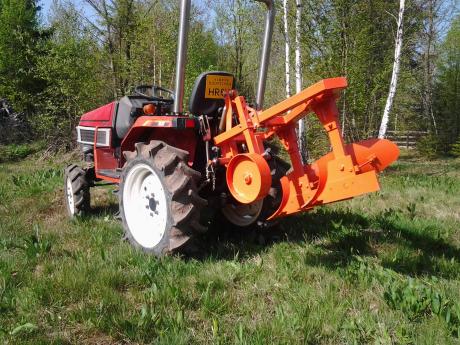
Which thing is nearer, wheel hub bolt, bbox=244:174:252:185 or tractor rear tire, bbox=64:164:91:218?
wheel hub bolt, bbox=244:174:252:185

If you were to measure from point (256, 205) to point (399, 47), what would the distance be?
828cm

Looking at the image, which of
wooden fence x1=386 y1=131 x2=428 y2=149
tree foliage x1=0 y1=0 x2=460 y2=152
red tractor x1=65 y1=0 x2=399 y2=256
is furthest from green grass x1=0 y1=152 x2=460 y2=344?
wooden fence x1=386 y1=131 x2=428 y2=149

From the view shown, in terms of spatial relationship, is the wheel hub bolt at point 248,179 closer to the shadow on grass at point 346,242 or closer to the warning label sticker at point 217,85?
the shadow on grass at point 346,242

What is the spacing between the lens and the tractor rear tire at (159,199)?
3842 mm

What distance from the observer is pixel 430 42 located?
73.4 ft

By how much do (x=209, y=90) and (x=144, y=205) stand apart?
1256 millimetres

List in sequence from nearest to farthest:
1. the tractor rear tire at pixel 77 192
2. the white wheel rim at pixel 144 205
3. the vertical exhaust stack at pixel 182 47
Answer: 1. the vertical exhaust stack at pixel 182 47
2. the white wheel rim at pixel 144 205
3. the tractor rear tire at pixel 77 192

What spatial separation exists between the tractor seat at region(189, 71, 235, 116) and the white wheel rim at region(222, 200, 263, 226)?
3.09 ft

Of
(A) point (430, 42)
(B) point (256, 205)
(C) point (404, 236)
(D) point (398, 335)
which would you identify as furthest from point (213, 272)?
(A) point (430, 42)

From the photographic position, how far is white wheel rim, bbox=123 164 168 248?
14.1 feet

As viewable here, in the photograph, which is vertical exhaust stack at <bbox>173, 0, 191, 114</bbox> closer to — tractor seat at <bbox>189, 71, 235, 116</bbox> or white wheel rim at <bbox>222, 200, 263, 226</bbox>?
tractor seat at <bbox>189, 71, 235, 116</bbox>

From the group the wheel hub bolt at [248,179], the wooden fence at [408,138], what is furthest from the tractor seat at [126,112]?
the wooden fence at [408,138]

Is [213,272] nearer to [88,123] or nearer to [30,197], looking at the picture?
[88,123]

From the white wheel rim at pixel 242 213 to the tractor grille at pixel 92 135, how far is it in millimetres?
2106
